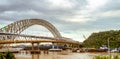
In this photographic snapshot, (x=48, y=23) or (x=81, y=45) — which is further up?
(x=48, y=23)

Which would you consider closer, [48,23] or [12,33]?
[12,33]

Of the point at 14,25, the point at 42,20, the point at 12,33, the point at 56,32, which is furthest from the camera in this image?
the point at 56,32

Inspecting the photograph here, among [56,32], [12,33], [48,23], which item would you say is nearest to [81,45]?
[56,32]

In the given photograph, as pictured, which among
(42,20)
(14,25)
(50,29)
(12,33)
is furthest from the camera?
(50,29)

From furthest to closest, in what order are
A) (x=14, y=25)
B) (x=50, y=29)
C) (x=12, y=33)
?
(x=50, y=29), (x=14, y=25), (x=12, y=33)

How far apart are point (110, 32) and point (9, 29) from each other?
47.8 m

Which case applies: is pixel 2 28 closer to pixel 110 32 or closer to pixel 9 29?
pixel 9 29

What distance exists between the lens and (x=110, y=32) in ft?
503

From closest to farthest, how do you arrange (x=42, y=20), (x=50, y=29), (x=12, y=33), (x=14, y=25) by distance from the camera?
(x=12, y=33) → (x=14, y=25) → (x=42, y=20) → (x=50, y=29)

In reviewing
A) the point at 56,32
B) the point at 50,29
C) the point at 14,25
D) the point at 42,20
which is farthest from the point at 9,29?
the point at 56,32

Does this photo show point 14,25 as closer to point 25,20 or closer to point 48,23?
point 25,20

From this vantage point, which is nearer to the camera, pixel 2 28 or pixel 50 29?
pixel 2 28

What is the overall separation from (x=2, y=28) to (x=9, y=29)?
22.0 feet

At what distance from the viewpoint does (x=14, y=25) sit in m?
148
